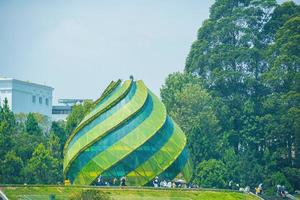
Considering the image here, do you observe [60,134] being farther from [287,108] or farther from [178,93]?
[287,108]

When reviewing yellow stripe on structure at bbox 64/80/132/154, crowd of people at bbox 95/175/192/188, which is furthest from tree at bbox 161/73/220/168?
yellow stripe on structure at bbox 64/80/132/154

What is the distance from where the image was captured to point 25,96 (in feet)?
343

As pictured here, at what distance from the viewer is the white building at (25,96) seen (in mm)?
101500

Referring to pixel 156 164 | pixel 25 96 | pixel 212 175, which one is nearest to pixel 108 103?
pixel 156 164

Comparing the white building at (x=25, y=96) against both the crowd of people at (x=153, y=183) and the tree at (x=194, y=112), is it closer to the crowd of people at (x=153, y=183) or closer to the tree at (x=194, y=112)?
the tree at (x=194, y=112)

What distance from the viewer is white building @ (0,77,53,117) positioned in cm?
10150

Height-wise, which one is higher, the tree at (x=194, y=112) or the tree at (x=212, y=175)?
the tree at (x=194, y=112)

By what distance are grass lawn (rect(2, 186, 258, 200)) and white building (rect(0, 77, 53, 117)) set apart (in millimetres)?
50594

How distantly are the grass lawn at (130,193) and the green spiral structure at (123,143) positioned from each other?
4.88m

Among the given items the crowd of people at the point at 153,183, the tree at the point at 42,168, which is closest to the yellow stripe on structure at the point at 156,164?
the crowd of people at the point at 153,183

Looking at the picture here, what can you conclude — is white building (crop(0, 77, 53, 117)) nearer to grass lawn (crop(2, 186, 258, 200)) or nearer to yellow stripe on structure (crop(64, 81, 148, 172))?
yellow stripe on structure (crop(64, 81, 148, 172))

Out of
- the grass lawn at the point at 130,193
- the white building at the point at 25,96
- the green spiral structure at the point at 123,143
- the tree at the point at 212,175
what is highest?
the white building at the point at 25,96

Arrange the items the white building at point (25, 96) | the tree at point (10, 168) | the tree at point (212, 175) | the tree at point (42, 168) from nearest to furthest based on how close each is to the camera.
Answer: the tree at point (10, 168) < the tree at point (42, 168) < the tree at point (212, 175) < the white building at point (25, 96)

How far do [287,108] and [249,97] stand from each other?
205 inches
